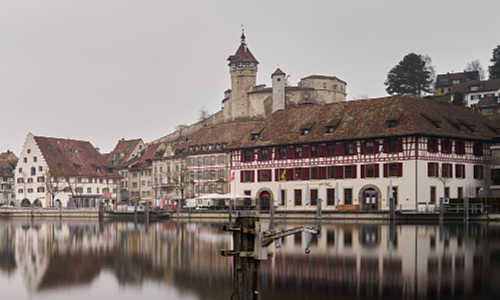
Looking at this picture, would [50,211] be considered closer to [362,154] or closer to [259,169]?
[259,169]

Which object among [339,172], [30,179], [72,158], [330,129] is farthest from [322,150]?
[30,179]

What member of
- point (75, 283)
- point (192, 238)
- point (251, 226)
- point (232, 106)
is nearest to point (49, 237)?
point (192, 238)

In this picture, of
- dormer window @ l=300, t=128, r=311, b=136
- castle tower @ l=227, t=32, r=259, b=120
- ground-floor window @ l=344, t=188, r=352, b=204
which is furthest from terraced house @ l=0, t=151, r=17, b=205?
ground-floor window @ l=344, t=188, r=352, b=204

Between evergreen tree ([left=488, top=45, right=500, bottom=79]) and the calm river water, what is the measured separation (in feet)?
287

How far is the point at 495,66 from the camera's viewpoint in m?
127

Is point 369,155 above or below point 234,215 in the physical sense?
above

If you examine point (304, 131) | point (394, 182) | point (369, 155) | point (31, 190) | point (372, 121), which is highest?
point (372, 121)

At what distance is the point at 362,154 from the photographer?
75312 mm

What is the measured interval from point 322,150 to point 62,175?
53.6 metres

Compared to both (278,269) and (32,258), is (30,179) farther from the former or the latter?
(278,269)

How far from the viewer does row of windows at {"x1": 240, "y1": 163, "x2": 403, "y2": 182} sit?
7338 cm

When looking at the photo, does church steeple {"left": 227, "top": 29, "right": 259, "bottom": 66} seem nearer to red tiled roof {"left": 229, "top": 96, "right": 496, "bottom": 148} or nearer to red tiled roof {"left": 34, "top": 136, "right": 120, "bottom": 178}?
red tiled roof {"left": 34, "top": 136, "right": 120, "bottom": 178}

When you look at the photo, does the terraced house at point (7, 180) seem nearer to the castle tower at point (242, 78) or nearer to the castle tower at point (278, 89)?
the castle tower at point (242, 78)

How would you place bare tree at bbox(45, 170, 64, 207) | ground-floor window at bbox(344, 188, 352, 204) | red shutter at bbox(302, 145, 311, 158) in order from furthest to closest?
1. bare tree at bbox(45, 170, 64, 207)
2. red shutter at bbox(302, 145, 311, 158)
3. ground-floor window at bbox(344, 188, 352, 204)
